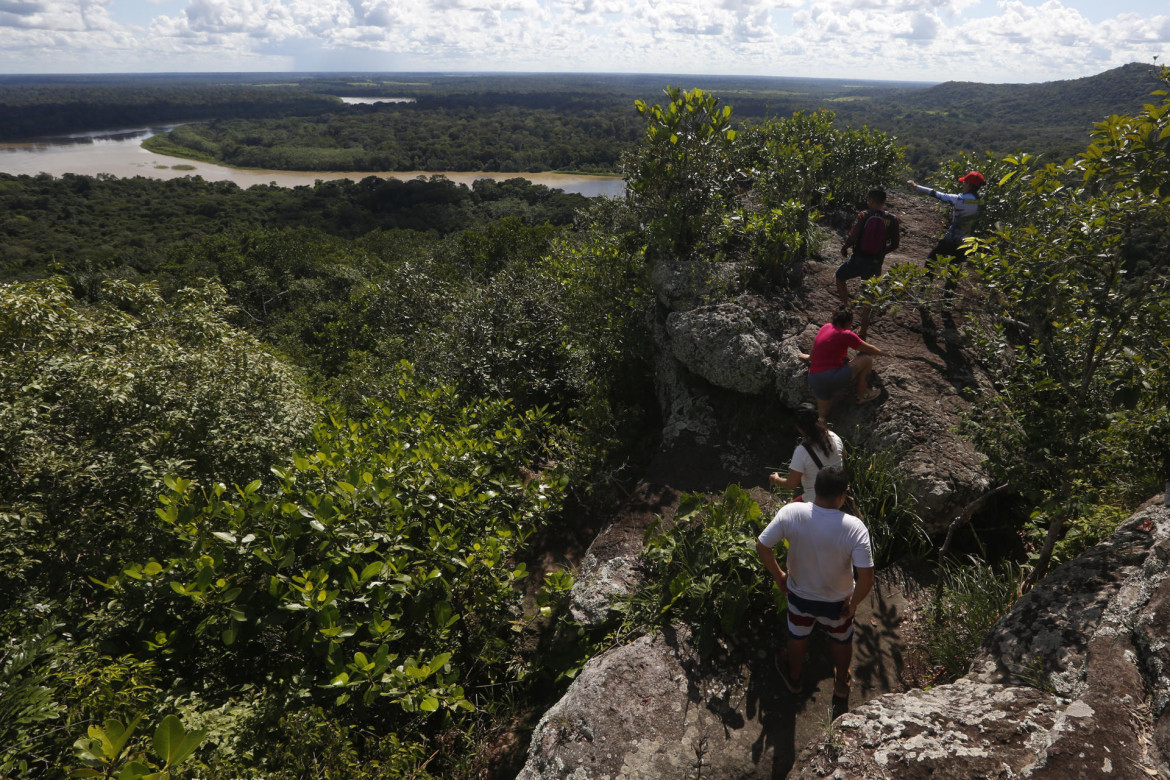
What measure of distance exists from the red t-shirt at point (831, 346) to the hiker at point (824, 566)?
240cm

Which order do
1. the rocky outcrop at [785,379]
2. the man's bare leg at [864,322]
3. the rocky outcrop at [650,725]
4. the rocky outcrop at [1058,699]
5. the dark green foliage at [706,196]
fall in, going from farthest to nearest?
1. the dark green foliage at [706,196]
2. the man's bare leg at [864,322]
3. the rocky outcrop at [785,379]
4. the rocky outcrop at [650,725]
5. the rocky outcrop at [1058,699]

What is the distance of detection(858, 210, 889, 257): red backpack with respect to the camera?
6.30 meters

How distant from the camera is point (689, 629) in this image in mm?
4133

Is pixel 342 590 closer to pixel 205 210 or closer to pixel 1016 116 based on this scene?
pixel 205 210

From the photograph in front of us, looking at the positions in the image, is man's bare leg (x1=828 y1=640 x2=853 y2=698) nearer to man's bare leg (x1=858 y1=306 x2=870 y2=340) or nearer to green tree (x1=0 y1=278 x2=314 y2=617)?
man's bare leg (x1=858 y1=306 x2=870 y2=340)

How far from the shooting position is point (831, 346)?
5453 millimetres

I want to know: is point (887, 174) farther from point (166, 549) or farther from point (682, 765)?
point (166, 549)

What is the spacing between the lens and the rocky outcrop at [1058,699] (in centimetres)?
240

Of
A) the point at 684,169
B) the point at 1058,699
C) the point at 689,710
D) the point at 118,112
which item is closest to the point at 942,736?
the point at 1058,699

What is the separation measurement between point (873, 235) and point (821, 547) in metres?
4.42

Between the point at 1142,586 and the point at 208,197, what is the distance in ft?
305

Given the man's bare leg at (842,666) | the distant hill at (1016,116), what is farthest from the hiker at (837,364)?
the distant hill at (1016,116)

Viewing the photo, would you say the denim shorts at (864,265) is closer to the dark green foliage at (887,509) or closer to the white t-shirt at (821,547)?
the dark green foliage at (887,509)

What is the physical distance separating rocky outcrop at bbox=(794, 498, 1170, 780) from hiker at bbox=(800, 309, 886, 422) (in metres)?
2.47
